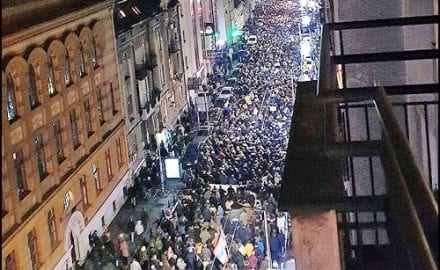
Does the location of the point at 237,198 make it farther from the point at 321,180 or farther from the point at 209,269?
the point at 321,180

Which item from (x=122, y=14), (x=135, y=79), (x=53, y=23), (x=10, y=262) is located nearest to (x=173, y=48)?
(x=135, y=79)

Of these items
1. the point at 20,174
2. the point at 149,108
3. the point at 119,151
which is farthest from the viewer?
the point at 149,108

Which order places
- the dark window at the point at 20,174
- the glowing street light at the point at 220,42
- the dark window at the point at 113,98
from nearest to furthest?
the dark window at the point at 20,174
the dark window at the point at 113,98
the glowing street light at the point at 220,42

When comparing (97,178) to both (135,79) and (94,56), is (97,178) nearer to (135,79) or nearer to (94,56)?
(94,56)

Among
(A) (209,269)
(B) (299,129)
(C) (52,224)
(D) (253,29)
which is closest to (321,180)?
(B) (299,129)

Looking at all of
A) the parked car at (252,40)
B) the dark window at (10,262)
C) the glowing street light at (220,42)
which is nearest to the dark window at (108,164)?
the dark window at (10,262)

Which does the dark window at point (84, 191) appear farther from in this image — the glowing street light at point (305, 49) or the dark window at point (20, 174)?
the glowing street light at point (305, 49)
